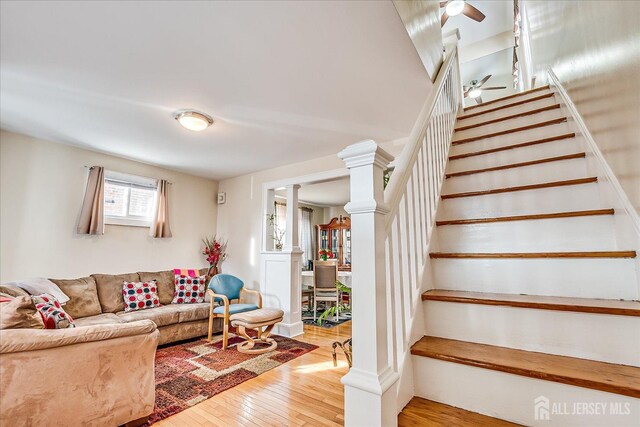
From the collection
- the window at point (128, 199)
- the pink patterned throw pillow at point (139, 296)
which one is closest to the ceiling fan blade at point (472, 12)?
the window at point (128, 199)

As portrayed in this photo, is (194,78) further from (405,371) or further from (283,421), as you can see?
(283,421)

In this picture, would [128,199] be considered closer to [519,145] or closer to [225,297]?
[225,297]

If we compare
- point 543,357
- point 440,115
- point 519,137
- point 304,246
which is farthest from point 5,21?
point 304,246

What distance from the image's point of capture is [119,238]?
13.0ft

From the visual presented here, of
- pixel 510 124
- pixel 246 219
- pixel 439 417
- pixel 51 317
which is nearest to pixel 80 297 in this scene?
pixel 51 317

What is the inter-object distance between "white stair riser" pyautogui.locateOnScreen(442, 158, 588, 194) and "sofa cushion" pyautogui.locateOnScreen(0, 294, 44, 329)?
2.64m

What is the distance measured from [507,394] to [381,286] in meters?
0.59

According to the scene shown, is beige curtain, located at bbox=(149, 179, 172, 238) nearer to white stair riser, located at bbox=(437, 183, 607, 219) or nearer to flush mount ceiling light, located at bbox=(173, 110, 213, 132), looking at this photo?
flush mount ceiling light, located at bbox=(173, 110, 213, 132)

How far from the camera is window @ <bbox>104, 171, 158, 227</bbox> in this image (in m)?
3.93

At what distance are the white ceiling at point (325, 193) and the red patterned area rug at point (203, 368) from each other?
325 cm

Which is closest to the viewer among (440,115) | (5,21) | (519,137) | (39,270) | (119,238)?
(5,21)

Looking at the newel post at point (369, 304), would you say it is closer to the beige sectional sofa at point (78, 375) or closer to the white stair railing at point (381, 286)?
the white stair railing at point (381, 286)

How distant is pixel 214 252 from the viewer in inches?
195

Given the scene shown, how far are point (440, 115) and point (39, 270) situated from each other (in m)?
4.46
